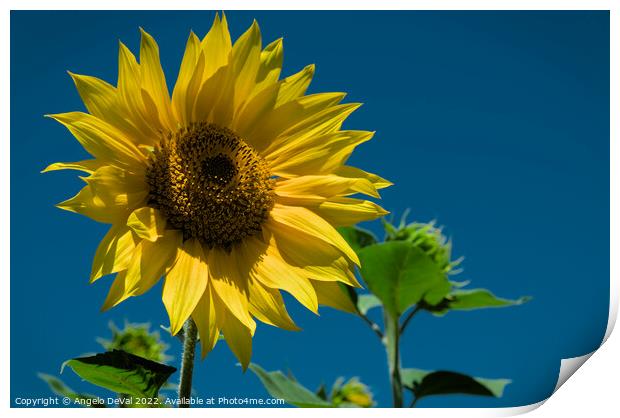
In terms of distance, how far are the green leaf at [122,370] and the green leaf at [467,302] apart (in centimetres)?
53

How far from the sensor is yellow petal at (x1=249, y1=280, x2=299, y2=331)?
705mm

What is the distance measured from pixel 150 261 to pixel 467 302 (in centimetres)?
57

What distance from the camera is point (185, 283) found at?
2.25 ft

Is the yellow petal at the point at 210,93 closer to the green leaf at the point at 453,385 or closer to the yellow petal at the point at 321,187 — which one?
the yellow petal at the point at 321,187

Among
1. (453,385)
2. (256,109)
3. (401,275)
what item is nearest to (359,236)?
(401,275)

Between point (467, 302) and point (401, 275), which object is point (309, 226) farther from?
point (467, 302)

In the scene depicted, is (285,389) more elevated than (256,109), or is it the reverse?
(256,109)

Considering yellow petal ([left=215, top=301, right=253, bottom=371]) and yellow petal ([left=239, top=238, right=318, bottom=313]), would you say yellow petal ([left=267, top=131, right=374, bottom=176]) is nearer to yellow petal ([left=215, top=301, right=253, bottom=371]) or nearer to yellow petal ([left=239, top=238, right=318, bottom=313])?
yellow petal ([left=239, top=238, right=318, bottom=313])

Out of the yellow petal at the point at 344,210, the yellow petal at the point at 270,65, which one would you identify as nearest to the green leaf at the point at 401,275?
the yellow petal at the point at 344,210

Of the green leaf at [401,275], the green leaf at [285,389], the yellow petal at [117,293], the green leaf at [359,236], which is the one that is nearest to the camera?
the yellow petal at [117,293]

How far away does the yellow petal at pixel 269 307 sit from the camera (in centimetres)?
70
